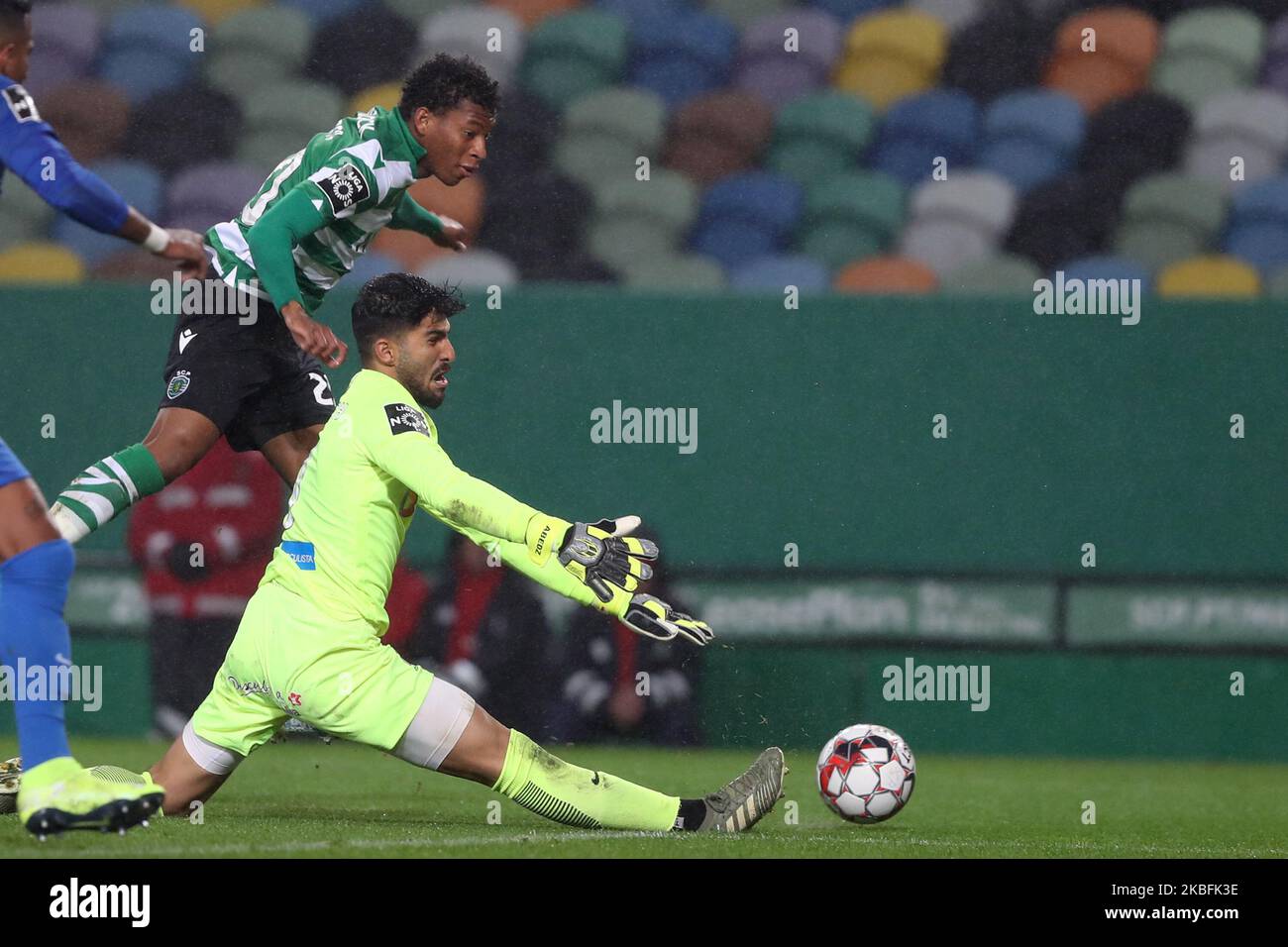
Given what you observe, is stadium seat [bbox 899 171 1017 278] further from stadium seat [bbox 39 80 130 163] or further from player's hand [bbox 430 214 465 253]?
stadium seat [bbox 39 80 130 163]

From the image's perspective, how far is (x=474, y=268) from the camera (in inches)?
416

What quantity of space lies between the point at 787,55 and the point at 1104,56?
214 cm

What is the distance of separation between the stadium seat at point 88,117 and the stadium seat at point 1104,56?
6100mm

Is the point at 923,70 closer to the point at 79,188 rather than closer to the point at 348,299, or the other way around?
the point at 348,299

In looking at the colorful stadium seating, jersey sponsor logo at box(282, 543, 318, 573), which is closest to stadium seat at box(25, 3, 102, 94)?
the colorful stadium seating

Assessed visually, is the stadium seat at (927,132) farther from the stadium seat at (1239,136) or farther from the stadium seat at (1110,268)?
the stadium seat at (1239,136)

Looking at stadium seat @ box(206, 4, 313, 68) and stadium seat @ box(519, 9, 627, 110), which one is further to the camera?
stadium seat @ box(519, 9, 627, 110)

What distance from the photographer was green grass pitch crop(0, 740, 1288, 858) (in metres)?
4.79

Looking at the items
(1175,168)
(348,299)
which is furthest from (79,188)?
(1175,168)

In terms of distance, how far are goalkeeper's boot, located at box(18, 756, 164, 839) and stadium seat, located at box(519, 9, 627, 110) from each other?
26.7 feet

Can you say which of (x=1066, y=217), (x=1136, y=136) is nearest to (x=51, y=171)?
(x=1066, y=217)

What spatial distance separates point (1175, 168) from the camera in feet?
36.9

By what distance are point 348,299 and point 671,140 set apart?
2.99 meters

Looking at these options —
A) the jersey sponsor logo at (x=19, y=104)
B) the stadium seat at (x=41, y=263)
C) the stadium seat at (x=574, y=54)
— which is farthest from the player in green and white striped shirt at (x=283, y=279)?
the stadium seat at (x=574, y=54)
